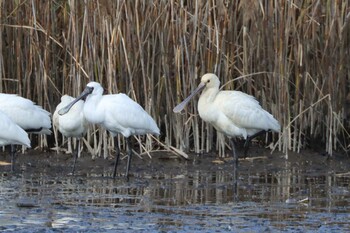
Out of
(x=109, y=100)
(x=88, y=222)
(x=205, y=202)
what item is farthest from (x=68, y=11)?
(x=88, y=222)

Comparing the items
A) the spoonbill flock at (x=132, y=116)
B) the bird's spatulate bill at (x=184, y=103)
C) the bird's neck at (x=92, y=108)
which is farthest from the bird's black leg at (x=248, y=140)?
the bird's neck at (x=92, y=108)

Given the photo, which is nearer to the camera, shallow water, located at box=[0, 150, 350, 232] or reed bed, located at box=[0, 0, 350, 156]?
shallow water, located at box=[0, 150, 350, 232]

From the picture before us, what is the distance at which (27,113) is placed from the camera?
40.2ft

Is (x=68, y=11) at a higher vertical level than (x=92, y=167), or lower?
higher

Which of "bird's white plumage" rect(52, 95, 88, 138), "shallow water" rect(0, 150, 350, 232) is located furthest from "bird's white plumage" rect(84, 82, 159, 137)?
"shallow water" rect(0, 150, 350, 232)

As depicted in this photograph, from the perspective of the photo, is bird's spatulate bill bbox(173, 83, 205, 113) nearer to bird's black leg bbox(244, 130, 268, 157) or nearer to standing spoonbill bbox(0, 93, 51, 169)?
bird's black leg bbox(244, 130, 268, 157)

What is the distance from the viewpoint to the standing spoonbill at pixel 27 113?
1205 centimetres

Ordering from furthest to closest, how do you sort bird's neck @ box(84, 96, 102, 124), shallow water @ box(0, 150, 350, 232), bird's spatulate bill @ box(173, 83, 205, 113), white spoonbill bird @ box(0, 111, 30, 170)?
bird's spatulate bill @ box(173, 83, 205, 113) < bird's neck @ box(84, 96, 102, 124) < white spoonbill bird @ box(0, 111, 30, 170) < shallow water @ box(0, 150, 350, 232)

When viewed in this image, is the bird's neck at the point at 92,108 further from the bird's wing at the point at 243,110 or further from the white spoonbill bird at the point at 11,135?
the bird's wing at the point at 243,110

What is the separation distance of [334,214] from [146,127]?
3634 millimetres

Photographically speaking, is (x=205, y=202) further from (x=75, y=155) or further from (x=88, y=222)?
(x=75, y=155)

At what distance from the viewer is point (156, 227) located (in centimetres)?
751

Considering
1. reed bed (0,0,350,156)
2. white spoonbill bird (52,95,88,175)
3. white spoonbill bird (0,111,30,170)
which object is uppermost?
reed bed (0,0,350,156)

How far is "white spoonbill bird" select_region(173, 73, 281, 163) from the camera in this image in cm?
1151
